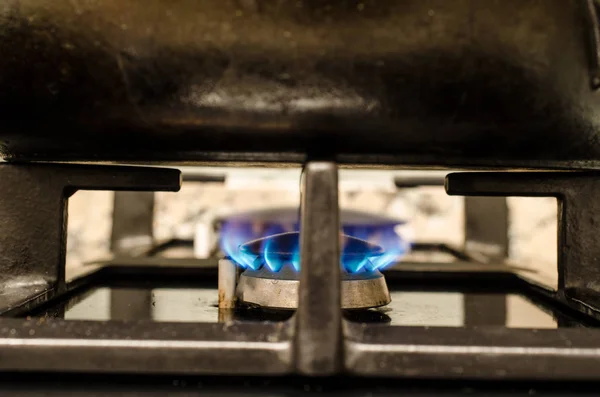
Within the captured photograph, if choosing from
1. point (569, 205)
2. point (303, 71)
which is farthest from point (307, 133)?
point (569, 205)

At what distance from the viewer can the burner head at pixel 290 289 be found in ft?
1.88

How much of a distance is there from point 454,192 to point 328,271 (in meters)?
0.27

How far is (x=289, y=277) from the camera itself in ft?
1.91

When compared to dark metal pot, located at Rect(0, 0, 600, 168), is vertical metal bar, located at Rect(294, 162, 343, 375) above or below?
below

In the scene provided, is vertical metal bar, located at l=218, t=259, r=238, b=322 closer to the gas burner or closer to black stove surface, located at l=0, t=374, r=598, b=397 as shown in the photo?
the gas burner

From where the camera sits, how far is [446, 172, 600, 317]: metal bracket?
2.04 ft

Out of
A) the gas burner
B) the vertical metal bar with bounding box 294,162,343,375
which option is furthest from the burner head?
the vertical metal bar with bounding box 294,162,343,375

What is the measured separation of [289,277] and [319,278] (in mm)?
151

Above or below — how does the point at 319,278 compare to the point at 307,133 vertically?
below

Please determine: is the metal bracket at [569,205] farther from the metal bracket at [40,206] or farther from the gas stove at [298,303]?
the metal bracket at [40,206]

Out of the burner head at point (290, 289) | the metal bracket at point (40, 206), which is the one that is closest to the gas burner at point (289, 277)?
→ the burner head at point (290, 289)

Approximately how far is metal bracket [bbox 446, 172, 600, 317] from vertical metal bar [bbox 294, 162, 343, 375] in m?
0.24

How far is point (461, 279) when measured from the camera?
2.84ft

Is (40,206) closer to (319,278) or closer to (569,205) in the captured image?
(319,278)
